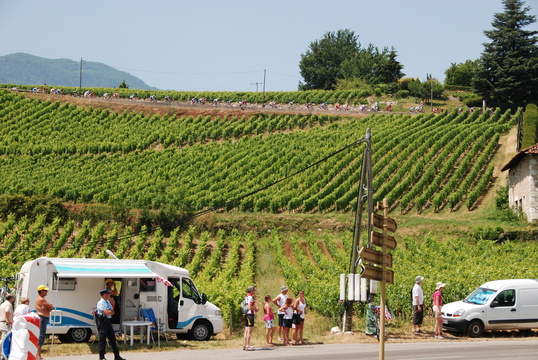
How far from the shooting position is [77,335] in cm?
1816

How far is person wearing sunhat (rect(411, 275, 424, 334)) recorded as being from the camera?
1916 centimetres

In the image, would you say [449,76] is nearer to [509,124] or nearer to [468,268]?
[509,124]

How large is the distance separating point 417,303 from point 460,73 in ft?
289

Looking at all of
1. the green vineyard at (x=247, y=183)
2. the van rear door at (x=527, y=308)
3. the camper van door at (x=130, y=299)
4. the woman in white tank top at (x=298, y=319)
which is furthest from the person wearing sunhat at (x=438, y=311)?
the camper van door at (x=130, y=299)

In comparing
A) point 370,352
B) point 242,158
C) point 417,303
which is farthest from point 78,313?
point 242,158

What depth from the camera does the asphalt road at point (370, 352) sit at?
51.0ft

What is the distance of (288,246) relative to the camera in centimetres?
3762

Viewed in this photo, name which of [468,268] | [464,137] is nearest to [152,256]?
[468,268]

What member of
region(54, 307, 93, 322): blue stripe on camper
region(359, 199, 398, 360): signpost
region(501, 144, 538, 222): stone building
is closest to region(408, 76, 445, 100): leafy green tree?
region(501, 144, 538, 222): stone building

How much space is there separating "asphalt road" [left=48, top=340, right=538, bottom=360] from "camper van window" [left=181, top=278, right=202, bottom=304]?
258 centimetres

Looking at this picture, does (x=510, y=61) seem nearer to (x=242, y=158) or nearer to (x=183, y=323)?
(x=242, y=158)

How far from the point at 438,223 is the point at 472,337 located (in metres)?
20.5

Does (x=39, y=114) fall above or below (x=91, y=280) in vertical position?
above

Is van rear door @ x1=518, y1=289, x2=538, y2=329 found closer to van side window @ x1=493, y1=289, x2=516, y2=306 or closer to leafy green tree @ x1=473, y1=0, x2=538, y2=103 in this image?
van side window @ x1=493, y1=289, x2=516, y2=306
